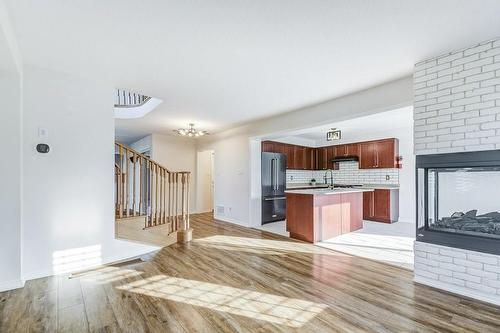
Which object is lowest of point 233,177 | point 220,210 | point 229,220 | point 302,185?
point 229,220

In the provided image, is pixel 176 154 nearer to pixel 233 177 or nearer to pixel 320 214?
pixel 233 177

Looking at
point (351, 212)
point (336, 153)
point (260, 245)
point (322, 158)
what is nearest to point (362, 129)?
point (336, 153)

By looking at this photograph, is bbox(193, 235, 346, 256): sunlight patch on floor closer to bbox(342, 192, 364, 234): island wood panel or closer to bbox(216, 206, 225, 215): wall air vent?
bbox(342, 192, 364, 234): island wood panel

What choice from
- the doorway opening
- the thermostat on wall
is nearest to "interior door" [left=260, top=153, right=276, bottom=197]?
the doorway opening

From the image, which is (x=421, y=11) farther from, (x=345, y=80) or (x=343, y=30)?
(x=345, y=80)

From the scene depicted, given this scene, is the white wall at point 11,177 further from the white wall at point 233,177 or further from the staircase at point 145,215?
the white wall at point 233,177

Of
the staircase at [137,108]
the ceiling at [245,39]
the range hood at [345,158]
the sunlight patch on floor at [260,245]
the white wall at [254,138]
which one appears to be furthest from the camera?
the range hood at [345,158]

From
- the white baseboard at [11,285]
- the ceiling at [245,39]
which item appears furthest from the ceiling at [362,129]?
the white baseboard at [11,285]

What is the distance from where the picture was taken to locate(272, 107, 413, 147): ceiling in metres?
5.20

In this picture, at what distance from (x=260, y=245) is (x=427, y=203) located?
8.42 feet

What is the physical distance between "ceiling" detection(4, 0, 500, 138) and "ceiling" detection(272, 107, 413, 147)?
6.13 feet

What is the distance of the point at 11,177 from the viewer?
2.73 metres

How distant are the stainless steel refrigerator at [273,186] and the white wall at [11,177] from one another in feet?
14.8

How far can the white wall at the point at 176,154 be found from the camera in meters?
7.32
